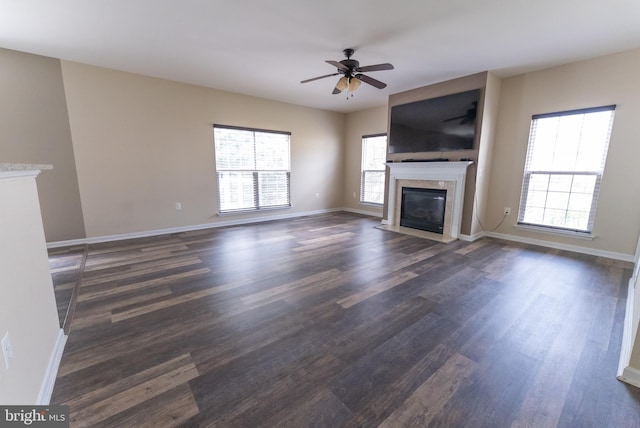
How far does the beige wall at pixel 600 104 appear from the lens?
3.28 meters

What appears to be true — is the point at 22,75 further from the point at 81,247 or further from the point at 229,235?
the point at 229,235

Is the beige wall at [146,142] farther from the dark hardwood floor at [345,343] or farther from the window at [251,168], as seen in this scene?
the dark hardwood floor at [345,343]

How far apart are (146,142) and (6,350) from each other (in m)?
4.08

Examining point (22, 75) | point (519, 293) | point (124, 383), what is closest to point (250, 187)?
point (22, 75)

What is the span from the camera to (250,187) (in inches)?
220

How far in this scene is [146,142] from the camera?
14.1ft

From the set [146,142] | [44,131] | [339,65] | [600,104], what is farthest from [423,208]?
[44,131]

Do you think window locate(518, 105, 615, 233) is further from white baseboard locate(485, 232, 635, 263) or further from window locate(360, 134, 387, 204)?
window locate(360, 134, 387, 204)

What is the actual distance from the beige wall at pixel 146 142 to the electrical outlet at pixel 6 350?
3.77 m

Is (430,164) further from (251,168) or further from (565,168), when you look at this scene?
(251,168)

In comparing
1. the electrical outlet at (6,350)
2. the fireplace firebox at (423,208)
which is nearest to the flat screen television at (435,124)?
the fireplace firebox at (423,208)

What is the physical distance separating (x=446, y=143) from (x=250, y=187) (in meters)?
3.88

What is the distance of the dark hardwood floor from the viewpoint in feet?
4.29

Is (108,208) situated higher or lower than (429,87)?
lower
